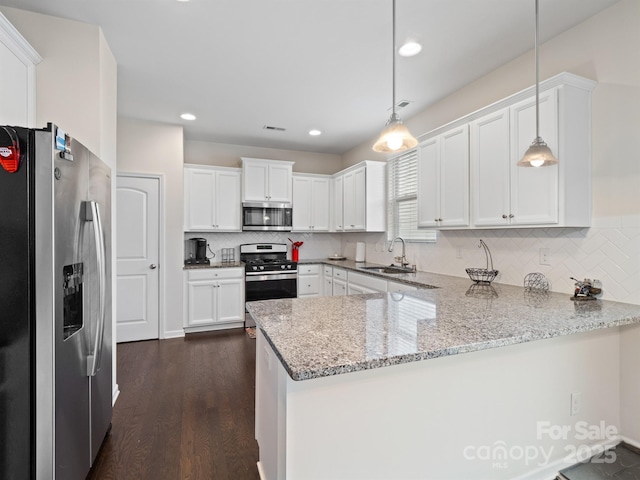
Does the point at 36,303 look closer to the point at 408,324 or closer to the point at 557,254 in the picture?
the point at 408,324

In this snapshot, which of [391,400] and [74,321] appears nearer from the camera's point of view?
[391,400]

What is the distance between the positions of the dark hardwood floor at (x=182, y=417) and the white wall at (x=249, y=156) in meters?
2.83

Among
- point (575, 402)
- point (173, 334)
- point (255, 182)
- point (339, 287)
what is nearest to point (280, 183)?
point (255, 182)

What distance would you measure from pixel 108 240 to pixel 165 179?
7.13 feet

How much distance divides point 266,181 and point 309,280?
165 cm

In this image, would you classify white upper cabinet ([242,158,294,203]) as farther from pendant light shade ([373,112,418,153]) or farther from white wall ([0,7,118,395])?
pendant light shade ([373,112,418,153])

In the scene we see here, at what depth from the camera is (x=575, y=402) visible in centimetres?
174

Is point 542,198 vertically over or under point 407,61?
under

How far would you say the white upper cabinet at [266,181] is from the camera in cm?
476

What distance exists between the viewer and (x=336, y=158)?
585 centimetres

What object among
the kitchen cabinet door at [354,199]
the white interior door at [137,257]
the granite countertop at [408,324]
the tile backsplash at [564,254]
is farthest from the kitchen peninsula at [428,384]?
the white interior door at [137,257]

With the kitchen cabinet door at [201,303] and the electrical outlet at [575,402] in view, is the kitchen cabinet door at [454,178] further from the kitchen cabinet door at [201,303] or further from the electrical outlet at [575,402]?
the kitchen cabinet door at [201,303]

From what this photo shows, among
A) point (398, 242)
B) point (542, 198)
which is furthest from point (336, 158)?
point (542, 198)

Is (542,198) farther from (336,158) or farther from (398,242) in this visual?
(336,158)
